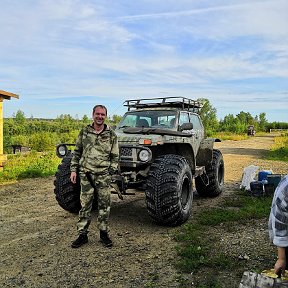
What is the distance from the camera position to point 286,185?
2227 millimetres

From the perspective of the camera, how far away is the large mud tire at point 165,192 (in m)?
5.44

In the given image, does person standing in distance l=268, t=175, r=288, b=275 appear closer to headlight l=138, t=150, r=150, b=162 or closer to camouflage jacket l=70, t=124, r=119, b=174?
camouflage jacket l=70, t=124, r=119, b=174

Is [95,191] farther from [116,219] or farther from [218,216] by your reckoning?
[218,216]

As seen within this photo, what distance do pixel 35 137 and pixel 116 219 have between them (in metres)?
23.8

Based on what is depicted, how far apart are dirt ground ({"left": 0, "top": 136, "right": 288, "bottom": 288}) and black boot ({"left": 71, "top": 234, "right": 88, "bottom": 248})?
2.8 inches

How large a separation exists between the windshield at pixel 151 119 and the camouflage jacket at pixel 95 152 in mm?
2069

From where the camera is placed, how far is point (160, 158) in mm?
5926

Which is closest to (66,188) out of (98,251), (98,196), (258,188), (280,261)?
(98,196)

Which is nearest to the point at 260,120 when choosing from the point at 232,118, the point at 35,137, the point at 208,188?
the point at 232,118

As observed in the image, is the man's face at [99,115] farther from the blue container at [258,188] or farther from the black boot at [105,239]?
the blue container at [258,188]

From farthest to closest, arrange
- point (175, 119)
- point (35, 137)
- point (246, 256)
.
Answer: point (35, 137) < point (175, 119) < point (246, 256)

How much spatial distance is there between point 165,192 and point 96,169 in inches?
45.6

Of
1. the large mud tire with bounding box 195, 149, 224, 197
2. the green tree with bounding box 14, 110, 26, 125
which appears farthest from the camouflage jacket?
the green tree with bounding box 14, 110, 26, 125

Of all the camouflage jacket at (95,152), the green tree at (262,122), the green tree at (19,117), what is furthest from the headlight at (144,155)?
the green tree at (262,122)
